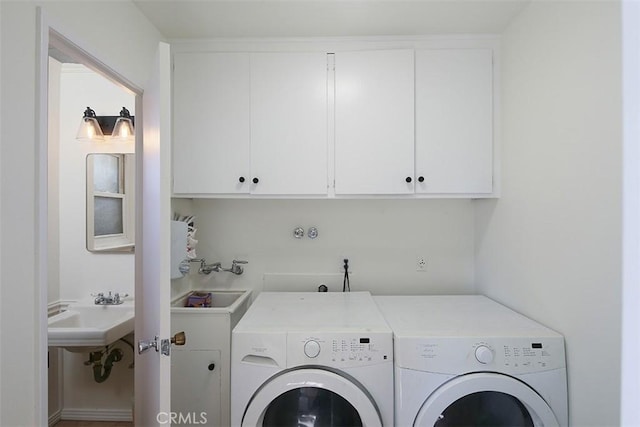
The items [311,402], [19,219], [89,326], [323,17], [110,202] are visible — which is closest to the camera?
[19,219]

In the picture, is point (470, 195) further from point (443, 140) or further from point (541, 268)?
point (541, 268)

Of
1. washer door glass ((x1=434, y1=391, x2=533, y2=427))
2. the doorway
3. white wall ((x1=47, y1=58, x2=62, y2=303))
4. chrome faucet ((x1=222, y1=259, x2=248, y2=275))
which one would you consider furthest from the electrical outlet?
white wall ((x1=47, y1=58, x2=62, y2=303))

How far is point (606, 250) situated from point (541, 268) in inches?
14.2

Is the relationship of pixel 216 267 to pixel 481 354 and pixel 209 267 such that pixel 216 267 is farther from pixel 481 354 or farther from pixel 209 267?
pixel 481 354

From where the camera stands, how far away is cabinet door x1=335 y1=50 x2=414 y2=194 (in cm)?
164

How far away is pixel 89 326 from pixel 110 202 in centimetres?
86

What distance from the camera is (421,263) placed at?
6.53 feet

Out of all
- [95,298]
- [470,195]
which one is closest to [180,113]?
[95,298]

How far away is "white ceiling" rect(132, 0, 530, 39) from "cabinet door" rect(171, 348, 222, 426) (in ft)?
5.81

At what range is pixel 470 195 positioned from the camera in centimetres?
166

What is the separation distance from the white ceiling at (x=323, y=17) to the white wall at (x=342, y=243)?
1006mm

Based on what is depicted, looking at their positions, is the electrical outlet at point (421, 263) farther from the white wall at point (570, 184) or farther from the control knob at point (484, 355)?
the control knob at point (484, 355)

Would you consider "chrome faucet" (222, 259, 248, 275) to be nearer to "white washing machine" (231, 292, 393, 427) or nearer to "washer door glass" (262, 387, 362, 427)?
"white washing machine" (231, 292, 393, 427)

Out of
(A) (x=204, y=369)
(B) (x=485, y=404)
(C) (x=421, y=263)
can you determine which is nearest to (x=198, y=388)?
(A) (x=204, y=369)
